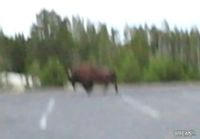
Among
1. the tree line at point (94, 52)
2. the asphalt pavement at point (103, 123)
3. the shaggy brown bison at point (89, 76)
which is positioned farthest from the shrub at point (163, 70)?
the asphalt pavement at point (103, 123)

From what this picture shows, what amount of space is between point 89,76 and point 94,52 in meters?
12.9

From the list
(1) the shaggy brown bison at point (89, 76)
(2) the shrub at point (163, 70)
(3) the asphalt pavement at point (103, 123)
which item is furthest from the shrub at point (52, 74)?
(3) the asphalt pavement at point (103, 123)

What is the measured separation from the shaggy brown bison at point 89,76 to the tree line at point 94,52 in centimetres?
611

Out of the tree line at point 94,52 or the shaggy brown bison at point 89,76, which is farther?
the tree line at point 94,52

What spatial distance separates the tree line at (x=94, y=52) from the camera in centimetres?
5188

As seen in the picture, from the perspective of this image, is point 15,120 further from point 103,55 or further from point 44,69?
point 44,69

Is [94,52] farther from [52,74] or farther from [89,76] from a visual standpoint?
[89,76]

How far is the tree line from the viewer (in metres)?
51.9

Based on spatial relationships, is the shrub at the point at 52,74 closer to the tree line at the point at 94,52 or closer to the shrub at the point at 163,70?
the tree line at the point at 94,52

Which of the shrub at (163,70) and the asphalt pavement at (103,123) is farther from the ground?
the asphalt pavement at (103,123)

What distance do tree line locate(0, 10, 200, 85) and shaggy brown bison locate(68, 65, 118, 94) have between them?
20.0ft

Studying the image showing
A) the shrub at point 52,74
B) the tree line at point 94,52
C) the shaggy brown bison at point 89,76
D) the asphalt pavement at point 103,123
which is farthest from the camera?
the tree line at point 94,52

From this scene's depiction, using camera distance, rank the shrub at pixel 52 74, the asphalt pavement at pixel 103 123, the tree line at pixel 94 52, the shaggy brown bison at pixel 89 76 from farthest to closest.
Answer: the tree line at pixel 94 52
the shrub at pixel 52 74
the shaggy brown bison at pixel 89 76
the asphalt pavement at pixel 103 123

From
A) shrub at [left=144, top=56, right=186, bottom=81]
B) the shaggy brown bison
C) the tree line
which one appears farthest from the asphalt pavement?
shrub at [left=144, top=56, right=186, bottom=81]
